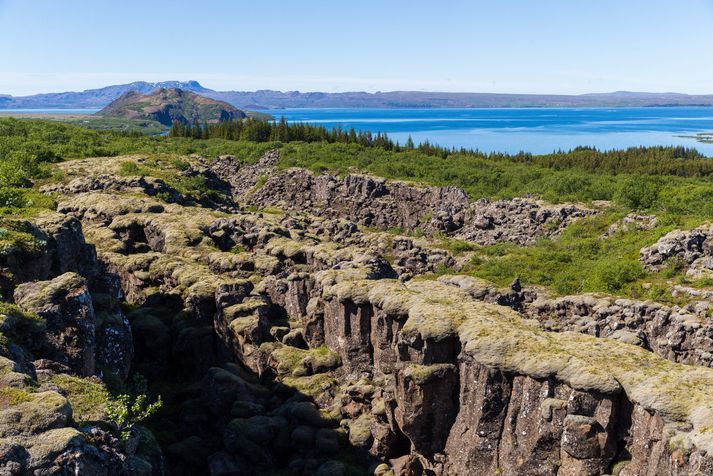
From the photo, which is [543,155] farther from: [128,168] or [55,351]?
[55,351]

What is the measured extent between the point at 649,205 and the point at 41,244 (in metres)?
67.0

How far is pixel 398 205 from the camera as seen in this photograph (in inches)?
3745

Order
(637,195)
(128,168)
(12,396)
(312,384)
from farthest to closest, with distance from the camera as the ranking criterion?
(128,168), (637,195), (312,384), (12,396)

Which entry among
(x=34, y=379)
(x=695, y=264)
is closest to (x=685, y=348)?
(x=695, y=264)

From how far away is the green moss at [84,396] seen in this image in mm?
22312

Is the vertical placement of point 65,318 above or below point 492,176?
below

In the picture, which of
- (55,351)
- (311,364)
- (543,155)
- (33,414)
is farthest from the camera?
(543,155)

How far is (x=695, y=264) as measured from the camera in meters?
53.5

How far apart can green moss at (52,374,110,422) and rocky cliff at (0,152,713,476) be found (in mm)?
106

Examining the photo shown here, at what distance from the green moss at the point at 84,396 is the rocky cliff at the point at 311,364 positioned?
11 cm

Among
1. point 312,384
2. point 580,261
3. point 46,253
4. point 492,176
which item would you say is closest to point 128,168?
point 46,253

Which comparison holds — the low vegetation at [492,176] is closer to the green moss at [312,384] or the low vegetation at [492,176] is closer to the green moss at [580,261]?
the green moss at [580,261]

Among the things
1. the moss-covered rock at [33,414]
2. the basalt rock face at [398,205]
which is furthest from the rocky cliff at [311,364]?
the basalt rock face at [398,205]

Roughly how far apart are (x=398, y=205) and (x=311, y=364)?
195 feet
